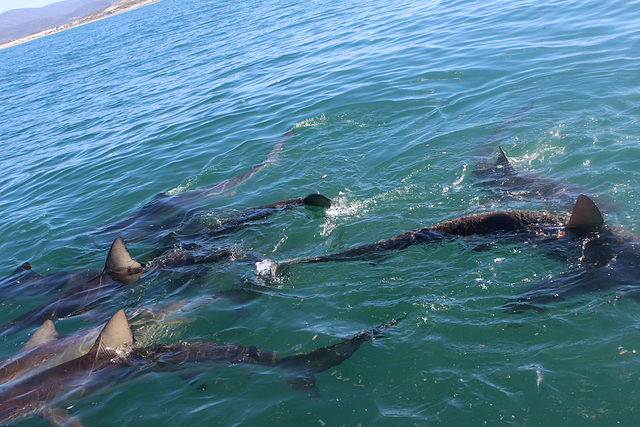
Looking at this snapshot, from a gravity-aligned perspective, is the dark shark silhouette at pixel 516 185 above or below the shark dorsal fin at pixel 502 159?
below

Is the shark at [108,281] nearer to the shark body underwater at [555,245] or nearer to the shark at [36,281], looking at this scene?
the shark at [36,281]

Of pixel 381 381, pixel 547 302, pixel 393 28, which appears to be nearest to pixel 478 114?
pixel 547 302

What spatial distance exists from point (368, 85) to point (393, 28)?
7.72 metres

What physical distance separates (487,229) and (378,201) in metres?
2.13

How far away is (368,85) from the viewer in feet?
43.9

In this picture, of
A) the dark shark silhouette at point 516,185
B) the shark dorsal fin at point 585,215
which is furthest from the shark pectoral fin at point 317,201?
the shark dorsal fin at point 585,215

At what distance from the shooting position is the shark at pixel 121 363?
5008mm

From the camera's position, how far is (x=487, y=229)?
6.22m

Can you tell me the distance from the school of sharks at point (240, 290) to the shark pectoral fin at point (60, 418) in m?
0.01

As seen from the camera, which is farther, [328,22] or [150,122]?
[328,22]

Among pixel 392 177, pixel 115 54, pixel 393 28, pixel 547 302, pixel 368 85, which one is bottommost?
pixel 547 302

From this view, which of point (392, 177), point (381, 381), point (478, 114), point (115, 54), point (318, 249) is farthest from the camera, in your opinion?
point (115, 54)

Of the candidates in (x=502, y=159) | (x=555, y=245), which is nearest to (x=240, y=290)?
(x=555, y=245)

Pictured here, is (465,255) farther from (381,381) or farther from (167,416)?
(167,416)
